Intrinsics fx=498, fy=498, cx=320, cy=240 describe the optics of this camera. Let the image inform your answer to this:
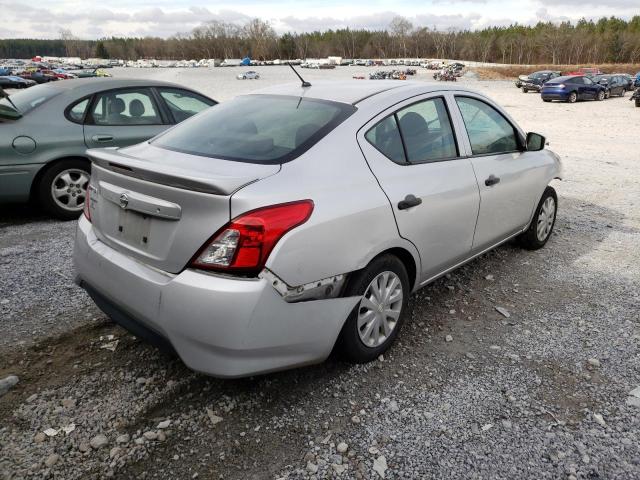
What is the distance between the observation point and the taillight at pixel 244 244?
2.23m

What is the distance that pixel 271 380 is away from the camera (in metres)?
2.88

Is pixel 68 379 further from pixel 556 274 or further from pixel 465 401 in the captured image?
pixel 556 274

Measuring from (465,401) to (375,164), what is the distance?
1410 millimetres

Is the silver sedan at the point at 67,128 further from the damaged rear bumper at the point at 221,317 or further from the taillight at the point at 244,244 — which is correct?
the taillight at the point at 244,244

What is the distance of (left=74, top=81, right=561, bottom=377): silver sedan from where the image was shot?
2256 millimetres

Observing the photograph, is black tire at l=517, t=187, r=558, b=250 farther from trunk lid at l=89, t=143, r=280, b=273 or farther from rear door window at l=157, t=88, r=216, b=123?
rear door window at l=157, t=88, r=216, b=123

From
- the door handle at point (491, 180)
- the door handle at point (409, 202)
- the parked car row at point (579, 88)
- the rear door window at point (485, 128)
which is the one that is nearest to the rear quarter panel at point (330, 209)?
the door handle at point (409, 202)

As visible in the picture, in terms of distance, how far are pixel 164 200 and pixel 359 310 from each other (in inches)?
47.7

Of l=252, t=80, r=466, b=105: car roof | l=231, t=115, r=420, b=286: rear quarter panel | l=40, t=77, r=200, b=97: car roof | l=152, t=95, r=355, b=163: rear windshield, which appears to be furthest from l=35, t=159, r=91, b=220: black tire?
l=231, t=115, r=420, b=286: rear quarter panel

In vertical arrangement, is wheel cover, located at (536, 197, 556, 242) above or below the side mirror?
below

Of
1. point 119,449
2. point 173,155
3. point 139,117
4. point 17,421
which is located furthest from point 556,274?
point 139,117

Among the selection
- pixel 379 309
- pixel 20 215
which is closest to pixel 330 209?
pixel 379 309

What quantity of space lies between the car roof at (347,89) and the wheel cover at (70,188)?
3.09 m

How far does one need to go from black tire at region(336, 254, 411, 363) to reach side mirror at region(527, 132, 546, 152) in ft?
7.01
